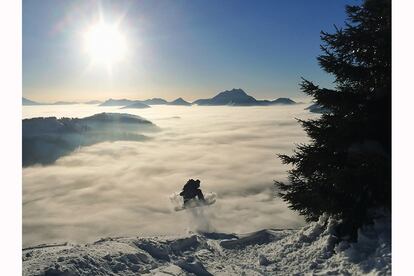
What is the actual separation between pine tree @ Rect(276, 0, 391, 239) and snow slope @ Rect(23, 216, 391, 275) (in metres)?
0.97

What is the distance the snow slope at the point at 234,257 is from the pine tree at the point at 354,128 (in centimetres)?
97

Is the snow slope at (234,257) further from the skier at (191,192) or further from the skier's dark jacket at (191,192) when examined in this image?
Result: the skier's dark jacket at (191,192)

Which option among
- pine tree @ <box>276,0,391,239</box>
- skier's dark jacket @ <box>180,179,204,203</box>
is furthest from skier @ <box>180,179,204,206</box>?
pine tree @ <box>276,0,391,239</box>

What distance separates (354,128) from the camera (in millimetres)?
13477

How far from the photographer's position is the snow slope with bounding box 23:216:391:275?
12.9 m

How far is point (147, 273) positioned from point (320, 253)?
7071 millimetres

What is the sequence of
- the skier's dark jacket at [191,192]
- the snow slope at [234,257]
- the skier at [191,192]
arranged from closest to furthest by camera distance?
1. the snow slope at [234,257]
2. the skier at [191,192]
3. the skier's dark jacket at [191,192]

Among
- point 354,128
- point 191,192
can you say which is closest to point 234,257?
point 354,128

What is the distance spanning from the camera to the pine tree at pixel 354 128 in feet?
42.7

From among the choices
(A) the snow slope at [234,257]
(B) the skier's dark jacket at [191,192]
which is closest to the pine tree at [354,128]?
(A) the snow slope at [234,257]

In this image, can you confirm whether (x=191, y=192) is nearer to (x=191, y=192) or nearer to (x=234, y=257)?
(x=191, y=192)

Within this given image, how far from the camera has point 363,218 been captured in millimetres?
13938

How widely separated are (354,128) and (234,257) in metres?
9.15

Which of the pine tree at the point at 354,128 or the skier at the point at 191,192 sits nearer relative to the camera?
the pine tree at the point at 354,128
